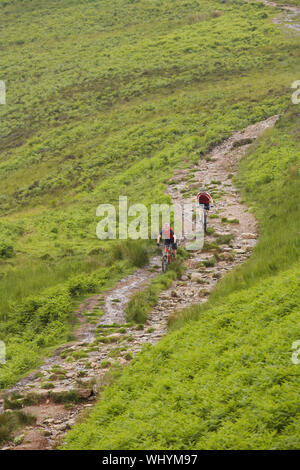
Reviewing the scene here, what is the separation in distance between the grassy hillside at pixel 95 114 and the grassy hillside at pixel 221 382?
338cm

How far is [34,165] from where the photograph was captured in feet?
140

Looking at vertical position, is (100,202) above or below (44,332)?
above

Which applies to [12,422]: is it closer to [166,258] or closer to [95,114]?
[166,258]

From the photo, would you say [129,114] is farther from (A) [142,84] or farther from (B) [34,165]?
(B) [34,165]

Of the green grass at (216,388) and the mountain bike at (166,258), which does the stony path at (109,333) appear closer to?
the mountain bike at (166,258)

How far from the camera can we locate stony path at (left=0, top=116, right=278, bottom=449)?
8.80 m

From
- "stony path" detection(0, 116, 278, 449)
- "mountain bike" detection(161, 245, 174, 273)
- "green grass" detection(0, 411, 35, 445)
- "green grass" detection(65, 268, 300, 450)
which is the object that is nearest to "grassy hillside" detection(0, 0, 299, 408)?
"stony path" detection(0, 116, 278, 449)

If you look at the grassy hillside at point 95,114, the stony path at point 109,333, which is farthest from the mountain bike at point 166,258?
the grassy hillside at point 95,114

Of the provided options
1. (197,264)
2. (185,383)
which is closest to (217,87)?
(197,264)

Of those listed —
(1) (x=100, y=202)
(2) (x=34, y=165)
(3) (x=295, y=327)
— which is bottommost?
(3) (x=295, y=327)

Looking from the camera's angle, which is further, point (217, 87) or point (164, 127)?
point (217, 87)

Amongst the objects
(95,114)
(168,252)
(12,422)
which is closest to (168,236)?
(168,252)

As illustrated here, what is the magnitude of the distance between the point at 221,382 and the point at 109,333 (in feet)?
17.7

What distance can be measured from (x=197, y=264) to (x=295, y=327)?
28.2 feet
